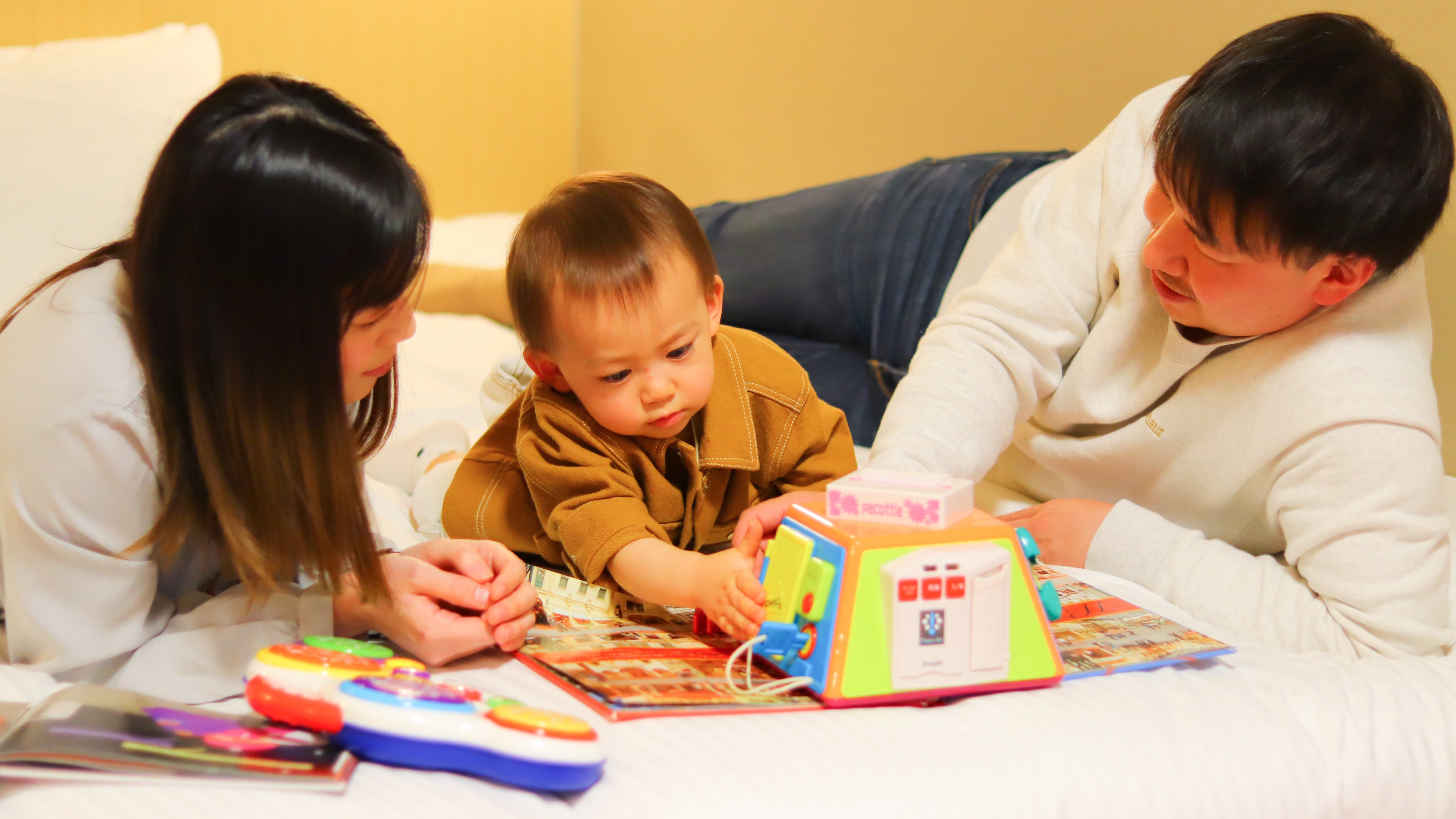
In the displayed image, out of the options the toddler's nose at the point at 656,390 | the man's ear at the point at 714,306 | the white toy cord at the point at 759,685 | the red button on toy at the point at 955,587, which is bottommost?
the white toy cord at the point at 759,685

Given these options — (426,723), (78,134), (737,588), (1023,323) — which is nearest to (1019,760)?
(737,588)

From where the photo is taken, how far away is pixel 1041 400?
119 cm

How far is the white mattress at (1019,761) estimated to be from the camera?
59cm

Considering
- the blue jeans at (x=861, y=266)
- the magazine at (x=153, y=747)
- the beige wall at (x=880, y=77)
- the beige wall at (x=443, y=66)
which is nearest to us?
the magazine at (x=153, y=747)

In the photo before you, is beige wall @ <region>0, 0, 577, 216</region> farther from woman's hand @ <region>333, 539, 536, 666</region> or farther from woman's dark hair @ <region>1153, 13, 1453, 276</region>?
woman's dark hair @ <region>1153, 13, 1453, 276</region>

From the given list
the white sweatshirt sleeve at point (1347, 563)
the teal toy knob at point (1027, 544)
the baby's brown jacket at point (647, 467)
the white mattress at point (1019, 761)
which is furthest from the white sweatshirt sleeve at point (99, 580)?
the white sweatshirt sleeve at point (1347, 563)

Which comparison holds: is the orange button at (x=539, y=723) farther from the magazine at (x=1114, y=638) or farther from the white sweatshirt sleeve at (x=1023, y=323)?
the white sweatshirt sleeve at (x=1023, y=323)

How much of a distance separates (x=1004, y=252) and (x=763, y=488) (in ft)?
1.35

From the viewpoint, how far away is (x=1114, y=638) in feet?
2.68

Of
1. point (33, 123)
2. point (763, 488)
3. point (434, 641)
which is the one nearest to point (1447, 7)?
point (763, 488)

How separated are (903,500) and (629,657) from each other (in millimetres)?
228

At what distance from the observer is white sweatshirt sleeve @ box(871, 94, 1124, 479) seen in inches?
42.6

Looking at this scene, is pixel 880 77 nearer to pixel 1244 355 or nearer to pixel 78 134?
pixel 1244 355

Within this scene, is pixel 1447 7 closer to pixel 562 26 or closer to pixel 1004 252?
pixel 1004 252
